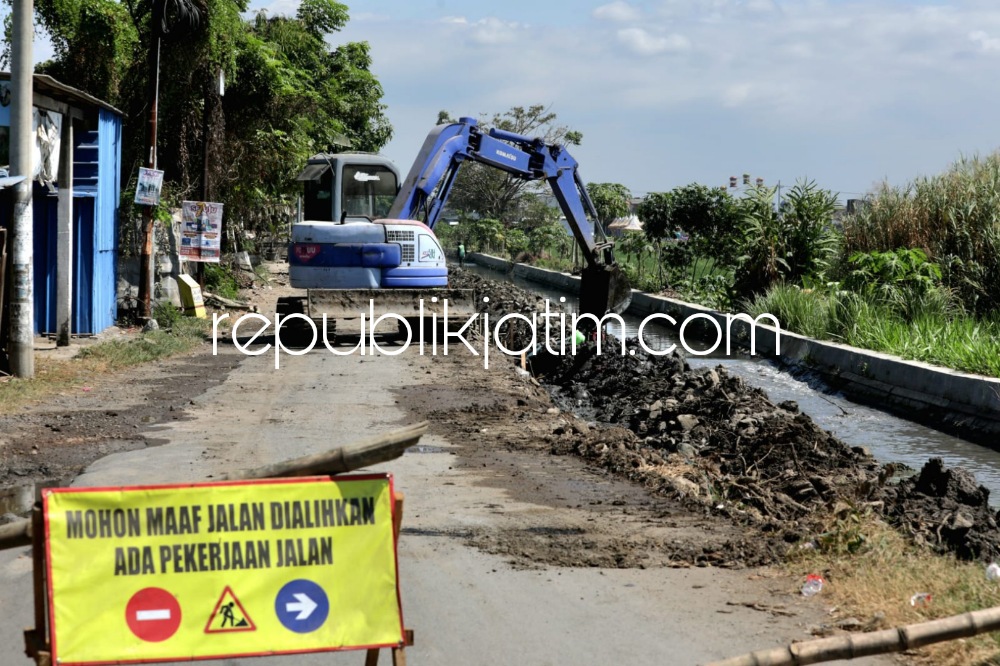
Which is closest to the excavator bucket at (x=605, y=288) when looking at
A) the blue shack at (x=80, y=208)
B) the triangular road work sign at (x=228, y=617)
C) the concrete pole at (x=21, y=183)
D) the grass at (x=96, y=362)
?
the grass at (x=96, y=362)

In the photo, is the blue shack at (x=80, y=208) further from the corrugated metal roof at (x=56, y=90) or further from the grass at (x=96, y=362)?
the grass at (x=96, y=362)

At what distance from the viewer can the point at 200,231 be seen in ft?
77.9

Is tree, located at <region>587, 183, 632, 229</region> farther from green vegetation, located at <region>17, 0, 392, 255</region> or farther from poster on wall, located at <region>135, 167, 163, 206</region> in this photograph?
poster on wall, located at <region>135, 167, 163, 206</region>

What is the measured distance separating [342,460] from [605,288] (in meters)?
20.5

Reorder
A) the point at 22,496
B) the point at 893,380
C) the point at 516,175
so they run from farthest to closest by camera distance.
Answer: the point at 516,175 < the point at 893,380 < the point at 22,496

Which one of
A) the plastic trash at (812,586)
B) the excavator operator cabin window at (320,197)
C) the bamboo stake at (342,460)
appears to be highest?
the excavator operator cabin window at (320,197)

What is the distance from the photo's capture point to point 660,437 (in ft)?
45.4

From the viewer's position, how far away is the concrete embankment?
1630 cm

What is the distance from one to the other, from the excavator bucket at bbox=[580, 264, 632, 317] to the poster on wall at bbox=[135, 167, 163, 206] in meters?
8.58

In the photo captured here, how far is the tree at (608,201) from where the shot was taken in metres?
62.6

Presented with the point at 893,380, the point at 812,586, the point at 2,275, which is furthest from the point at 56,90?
the point at 812,586

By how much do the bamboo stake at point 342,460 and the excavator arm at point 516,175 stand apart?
18.0 meters

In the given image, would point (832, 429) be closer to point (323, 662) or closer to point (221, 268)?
point (323, 662)

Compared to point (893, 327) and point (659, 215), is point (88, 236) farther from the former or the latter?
point (659, 215)
